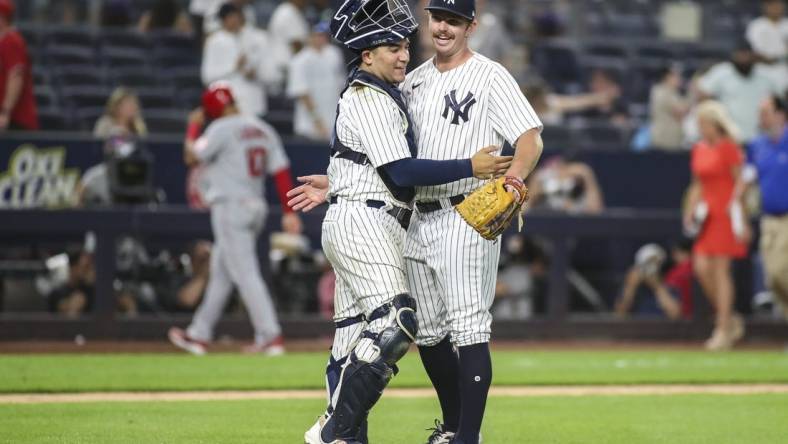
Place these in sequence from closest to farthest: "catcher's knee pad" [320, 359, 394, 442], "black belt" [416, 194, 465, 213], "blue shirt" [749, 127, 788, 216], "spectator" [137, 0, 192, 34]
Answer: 1. "catcher's knee pad" [320, 359, 394, 442]
2. "black belt" [416, 194, 465, 213]
3. "blue shirt" [749, 127, 788, 216]
4. "spectator" [137, 0, 192, 34]

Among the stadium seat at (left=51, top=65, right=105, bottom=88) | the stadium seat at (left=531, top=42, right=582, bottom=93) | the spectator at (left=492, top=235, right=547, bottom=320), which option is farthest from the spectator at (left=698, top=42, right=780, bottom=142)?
the stadium seat at (left=51, top=65, right=105, bottom=88)

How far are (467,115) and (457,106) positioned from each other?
6 cm

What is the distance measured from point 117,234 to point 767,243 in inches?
225

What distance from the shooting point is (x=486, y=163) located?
546cm

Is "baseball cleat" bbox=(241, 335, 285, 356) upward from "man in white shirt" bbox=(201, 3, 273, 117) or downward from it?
downward

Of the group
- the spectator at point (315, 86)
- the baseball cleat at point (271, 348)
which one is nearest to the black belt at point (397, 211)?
the baseball cleat at point (271, 348)

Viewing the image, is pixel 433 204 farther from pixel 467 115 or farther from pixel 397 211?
pixel 467 115

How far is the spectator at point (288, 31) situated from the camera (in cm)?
1431

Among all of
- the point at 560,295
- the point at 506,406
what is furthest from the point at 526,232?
the point at 506,406

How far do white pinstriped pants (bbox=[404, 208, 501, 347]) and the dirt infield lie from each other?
2.76 m

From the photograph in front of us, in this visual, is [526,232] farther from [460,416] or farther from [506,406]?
[460,416]

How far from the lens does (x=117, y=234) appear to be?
38.7 ft

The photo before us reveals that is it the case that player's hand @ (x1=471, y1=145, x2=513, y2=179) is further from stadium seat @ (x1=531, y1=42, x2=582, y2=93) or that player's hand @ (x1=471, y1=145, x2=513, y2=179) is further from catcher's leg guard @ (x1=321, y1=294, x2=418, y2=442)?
stadium seat @ (x1=531, y1=42, x2=582, y2=93)

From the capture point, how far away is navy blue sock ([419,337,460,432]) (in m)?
5.94
